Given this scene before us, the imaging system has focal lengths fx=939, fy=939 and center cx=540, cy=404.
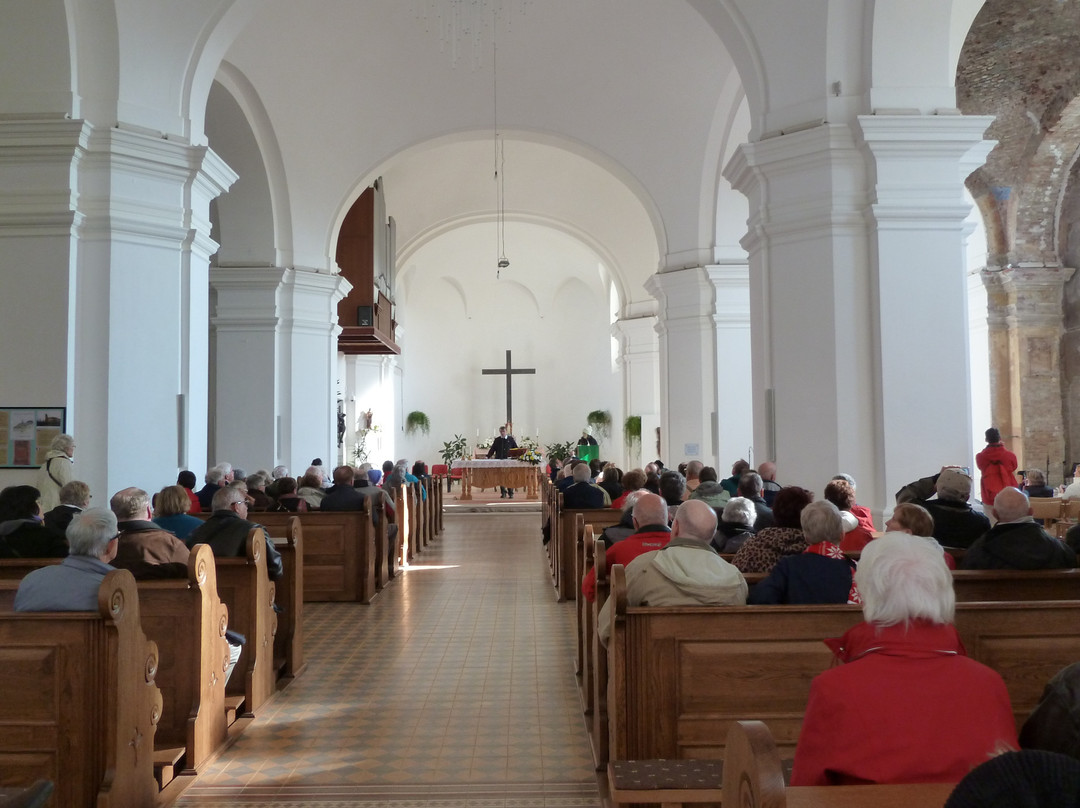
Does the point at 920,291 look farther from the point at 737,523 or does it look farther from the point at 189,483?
the point at 189,483

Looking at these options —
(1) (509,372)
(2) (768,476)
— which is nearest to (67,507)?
(2) (768,476)

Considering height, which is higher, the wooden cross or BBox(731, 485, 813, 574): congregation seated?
the wooden cross

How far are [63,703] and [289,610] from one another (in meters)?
2.32

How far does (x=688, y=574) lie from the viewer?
3516 millimetres

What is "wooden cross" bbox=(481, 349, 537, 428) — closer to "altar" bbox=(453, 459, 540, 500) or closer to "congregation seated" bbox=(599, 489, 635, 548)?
"altar" bbox=(453, 459, 540, 500)

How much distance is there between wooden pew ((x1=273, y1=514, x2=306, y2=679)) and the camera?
5.53 meters

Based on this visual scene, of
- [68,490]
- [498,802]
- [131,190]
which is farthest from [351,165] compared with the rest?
[498,802]

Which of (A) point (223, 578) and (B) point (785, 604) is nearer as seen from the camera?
(B) point (785, 604)

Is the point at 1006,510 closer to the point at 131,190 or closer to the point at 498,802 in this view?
the point at 498,802

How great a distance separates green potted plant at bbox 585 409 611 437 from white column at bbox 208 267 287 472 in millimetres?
13863

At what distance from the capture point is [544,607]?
7762 mm

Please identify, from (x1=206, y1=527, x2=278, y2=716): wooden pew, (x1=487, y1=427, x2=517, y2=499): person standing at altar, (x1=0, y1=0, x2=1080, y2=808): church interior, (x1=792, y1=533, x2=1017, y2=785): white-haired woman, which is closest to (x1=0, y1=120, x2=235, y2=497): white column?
(x1=0, y1=0, x2=1080, y2=808): church interior

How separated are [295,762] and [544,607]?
3.89 meters

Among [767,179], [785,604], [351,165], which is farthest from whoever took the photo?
[351,165]
